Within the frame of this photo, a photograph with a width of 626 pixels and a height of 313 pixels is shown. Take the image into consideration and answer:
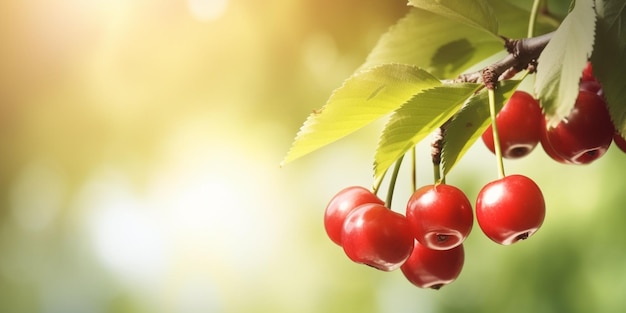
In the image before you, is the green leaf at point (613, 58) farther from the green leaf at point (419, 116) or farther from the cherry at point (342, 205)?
the cherry at point (342, 205)

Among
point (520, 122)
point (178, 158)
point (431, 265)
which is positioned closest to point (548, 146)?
point (520, 122)

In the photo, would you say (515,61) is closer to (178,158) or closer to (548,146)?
(548,146)

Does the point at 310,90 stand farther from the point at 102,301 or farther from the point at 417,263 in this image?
the point at 417,263

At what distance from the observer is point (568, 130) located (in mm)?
476

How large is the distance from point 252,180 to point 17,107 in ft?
1.64

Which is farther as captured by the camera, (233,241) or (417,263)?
(233,241)

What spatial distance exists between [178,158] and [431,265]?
834mm

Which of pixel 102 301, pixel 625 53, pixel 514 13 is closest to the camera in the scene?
pixel 625 53

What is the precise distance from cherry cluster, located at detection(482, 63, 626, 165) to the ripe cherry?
0.12 m

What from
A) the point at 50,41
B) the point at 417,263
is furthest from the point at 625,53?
the point at 50,41

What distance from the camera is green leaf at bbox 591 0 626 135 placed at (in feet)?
1.37

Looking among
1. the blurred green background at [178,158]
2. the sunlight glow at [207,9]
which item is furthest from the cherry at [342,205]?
the sunlight glow at [207,9]

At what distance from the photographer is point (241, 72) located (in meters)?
1.30

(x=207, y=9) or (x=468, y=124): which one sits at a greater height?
(x=207, y=9)
